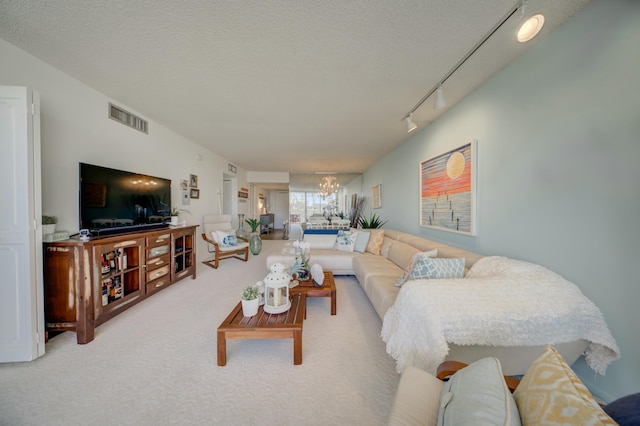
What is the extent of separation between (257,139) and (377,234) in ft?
9.81

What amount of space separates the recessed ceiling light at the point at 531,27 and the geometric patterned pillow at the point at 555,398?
1.97 meters

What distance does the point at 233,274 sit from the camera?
4043 millimetres

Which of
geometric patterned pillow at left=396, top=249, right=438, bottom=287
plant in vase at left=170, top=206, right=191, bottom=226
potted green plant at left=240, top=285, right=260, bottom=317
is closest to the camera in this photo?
potted green plant at left=240, top=285, right=260, bottom=317

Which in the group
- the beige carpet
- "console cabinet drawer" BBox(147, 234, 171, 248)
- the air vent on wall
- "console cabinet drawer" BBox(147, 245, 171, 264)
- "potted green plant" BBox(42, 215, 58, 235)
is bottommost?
the beige carpet

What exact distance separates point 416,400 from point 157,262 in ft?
11.0

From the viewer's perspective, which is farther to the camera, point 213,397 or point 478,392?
point 213,397

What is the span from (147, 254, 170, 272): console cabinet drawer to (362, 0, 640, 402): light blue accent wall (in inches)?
161

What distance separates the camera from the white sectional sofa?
140 cm

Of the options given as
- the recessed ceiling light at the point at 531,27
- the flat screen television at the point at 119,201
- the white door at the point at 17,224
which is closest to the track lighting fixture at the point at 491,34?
the recessed ceiling light at the point at 531,27

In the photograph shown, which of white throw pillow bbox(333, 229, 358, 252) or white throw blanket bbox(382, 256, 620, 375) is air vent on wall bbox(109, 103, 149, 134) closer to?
white throw pillow bbox(333, 229, 358, 252)

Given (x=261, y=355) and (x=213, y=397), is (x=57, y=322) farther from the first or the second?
(x=261, y=355)

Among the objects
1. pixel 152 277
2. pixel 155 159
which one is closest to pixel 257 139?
pixel 155 159

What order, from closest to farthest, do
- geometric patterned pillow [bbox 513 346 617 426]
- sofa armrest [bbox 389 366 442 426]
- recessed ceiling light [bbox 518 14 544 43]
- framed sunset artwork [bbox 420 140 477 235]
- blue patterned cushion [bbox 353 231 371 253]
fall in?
geometric patterned pillow [bbox 513 346 617 426], sofa armrest [bbox 389 366 442 426], recessed ceiling light [bbox 518 14 544 43], framed sunset artwork [bbox 420 140 477 235], blue patterned cushion [bbox 353 231 371 253]

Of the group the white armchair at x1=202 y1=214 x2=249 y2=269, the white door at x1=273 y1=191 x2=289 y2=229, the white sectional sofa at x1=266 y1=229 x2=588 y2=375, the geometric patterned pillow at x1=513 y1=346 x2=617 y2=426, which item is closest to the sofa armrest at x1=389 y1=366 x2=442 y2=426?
the geometric patterned pillow at x1=513 y1=346 x2=617 y2=426
